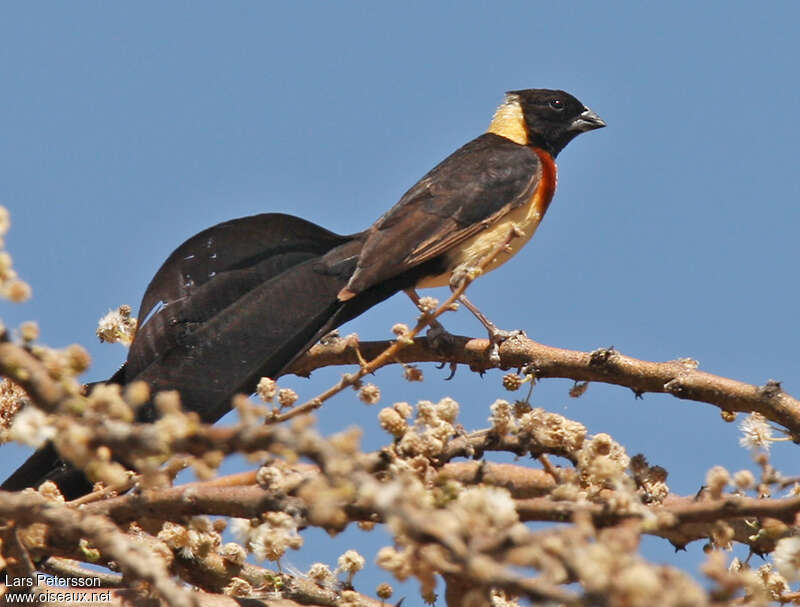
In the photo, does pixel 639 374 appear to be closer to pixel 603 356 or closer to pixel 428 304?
pixel 603 356

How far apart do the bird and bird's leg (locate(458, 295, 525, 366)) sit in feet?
0.04

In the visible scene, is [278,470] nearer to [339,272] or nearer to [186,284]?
[186,284]

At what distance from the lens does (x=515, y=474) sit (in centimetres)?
290

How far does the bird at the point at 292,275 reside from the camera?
3.24m

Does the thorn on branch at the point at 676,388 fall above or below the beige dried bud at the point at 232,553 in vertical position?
above

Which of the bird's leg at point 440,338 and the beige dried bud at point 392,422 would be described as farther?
the bird's leg at point 440,338

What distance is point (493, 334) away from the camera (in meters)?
4.98

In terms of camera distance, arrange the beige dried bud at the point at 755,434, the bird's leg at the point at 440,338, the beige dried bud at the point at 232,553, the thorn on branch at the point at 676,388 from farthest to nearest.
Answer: the bird's leg at the point at 440,338, the thorn on branch at the point at 676,388, the beige dried bud at the point at 232,553, the beige dried bud at the point at 755,434

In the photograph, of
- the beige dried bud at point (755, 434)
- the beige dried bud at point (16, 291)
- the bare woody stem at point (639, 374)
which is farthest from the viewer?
the bare woody stem at point (639, 374)

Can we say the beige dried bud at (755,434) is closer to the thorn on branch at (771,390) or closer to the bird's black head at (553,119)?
the thorn on branch at (771,390)

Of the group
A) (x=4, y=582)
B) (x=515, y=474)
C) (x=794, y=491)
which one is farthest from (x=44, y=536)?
(x=794, y=491)

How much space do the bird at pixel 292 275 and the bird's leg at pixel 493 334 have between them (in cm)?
1

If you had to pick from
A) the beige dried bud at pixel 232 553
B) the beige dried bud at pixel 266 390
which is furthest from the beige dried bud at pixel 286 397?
the beige dried bud at pixel 232 553

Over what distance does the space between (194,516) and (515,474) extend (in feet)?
2.69
